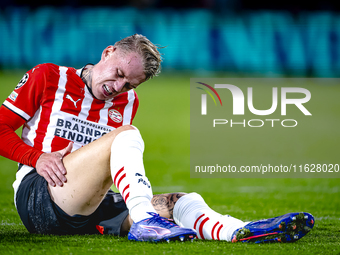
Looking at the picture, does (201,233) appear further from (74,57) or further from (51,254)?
(74,57)

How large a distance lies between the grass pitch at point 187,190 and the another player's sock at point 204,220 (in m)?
0.07

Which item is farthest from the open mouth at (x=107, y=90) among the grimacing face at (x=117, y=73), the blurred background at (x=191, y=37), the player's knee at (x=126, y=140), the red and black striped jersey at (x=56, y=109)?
the blurred background at (x=191, y=37)

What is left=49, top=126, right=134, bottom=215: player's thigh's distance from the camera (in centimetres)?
236

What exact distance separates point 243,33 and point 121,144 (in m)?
13.4

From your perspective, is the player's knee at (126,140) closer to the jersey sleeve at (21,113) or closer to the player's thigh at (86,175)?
the player's thigh at (86,175)

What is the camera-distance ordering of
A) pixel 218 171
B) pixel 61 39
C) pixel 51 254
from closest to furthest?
1. pixel 51 254
2. pixel 218 171
3. pixel 61 39

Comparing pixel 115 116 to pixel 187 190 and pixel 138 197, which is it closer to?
pixel 138 197

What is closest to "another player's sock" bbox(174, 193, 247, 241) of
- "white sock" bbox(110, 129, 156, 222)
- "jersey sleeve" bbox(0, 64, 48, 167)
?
"white sock" bbox(110, 129, 156, 222)

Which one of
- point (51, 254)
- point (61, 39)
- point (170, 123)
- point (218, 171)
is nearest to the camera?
point (51, 254)

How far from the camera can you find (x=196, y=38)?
1505cm

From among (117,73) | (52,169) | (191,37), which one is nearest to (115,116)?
(117,73)

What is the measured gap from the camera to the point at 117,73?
2756 mm

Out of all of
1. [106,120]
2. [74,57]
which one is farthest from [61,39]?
[106,120]

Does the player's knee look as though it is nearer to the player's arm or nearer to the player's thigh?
the player's thigh
